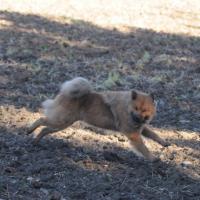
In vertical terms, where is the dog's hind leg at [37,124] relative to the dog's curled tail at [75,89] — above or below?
below

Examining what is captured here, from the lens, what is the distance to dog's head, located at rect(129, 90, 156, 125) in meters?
7.93

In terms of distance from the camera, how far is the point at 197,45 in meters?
15.8

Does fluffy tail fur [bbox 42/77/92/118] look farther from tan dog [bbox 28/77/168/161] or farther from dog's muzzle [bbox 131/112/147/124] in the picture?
dog's muzzle [bbox 131/112/147/124]

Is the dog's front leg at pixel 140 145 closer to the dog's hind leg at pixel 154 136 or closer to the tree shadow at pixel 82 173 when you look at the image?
the tree shadow at pixel 82 173

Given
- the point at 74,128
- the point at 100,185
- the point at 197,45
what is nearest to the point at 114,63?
the point at 197,45

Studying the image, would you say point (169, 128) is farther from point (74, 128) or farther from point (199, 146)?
point (74, 128)

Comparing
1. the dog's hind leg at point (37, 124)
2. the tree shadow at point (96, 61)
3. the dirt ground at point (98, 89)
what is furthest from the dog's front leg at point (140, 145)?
the tree shadow at point (96, 61)

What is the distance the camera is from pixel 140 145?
7980mm

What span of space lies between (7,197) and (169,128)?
361 centimetres

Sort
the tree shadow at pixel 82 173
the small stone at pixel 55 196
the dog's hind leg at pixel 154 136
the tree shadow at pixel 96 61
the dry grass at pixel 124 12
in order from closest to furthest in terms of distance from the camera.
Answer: the small stone at pixel 55 196, the tree shadow at pixel 82 173, the dog's hind leg at pixel 154 136, the tree shadow at pixel 96 61, the dry grass at pixel 124 12

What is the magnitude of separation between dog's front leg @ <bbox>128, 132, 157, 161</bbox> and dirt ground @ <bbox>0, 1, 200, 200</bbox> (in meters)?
0.11

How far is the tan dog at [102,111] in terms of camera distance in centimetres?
798

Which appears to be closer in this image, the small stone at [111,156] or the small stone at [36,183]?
the small stone at [36,183]

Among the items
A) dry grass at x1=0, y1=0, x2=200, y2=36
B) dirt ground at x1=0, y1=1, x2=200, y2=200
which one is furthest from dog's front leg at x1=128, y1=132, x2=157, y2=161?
dry grass at x1=0, y1=0, x2=200, y2=36
